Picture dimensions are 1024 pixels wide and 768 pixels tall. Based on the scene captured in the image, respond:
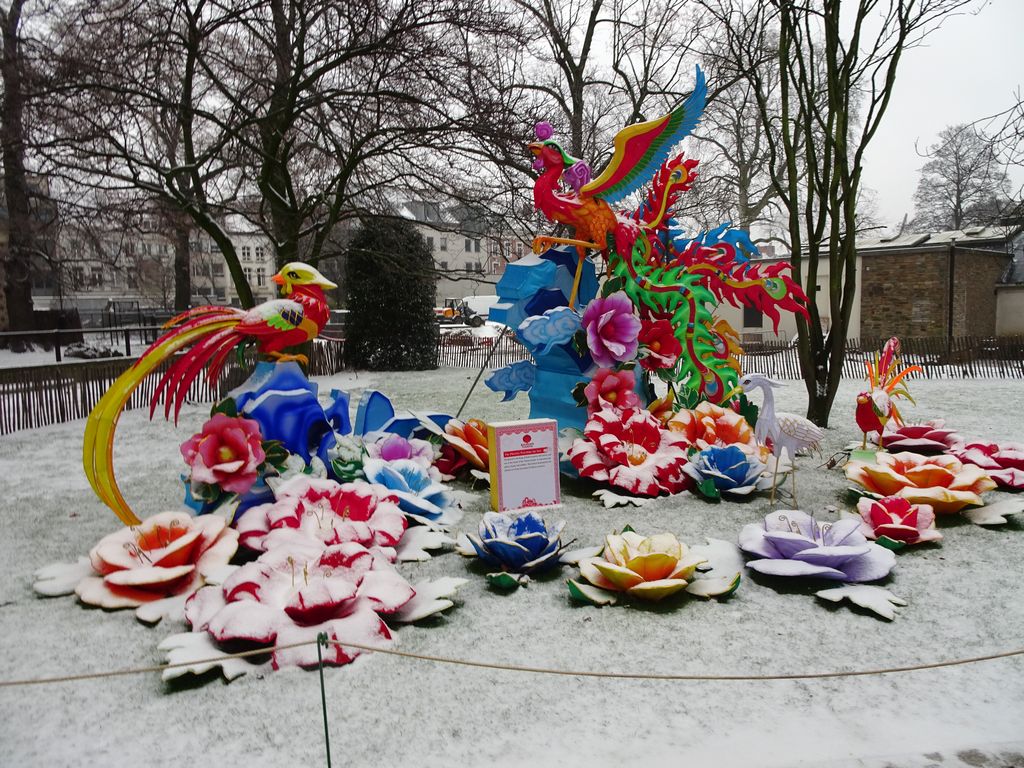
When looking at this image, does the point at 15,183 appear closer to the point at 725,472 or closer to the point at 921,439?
the point at 725,472

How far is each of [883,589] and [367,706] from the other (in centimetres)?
235

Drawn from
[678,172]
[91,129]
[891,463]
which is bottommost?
[891,463]

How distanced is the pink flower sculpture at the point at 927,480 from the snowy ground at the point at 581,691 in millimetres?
315

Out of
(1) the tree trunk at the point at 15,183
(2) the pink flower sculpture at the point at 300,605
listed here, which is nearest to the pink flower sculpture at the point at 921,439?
(2) the pink flower sculpture at the point at 300,605

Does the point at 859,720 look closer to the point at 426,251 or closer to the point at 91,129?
the point at 91,129

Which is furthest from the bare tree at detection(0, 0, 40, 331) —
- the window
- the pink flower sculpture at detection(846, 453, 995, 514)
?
the window

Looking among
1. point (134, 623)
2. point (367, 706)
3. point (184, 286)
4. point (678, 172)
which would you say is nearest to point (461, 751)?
point (367, 706)

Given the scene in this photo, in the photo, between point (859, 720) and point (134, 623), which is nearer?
point (859, 720)

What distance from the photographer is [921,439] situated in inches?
221

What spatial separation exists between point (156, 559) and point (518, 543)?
1688 millimetres

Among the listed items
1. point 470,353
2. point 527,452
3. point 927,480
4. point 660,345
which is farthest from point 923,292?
point 527,452

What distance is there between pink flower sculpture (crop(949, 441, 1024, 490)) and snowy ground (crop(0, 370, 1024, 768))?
4.04 feet

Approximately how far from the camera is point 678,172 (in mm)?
6180

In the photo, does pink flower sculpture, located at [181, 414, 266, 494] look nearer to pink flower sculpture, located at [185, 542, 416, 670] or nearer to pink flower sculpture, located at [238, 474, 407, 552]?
pink flower sculpture, located at [238, 474, 407, 552]
